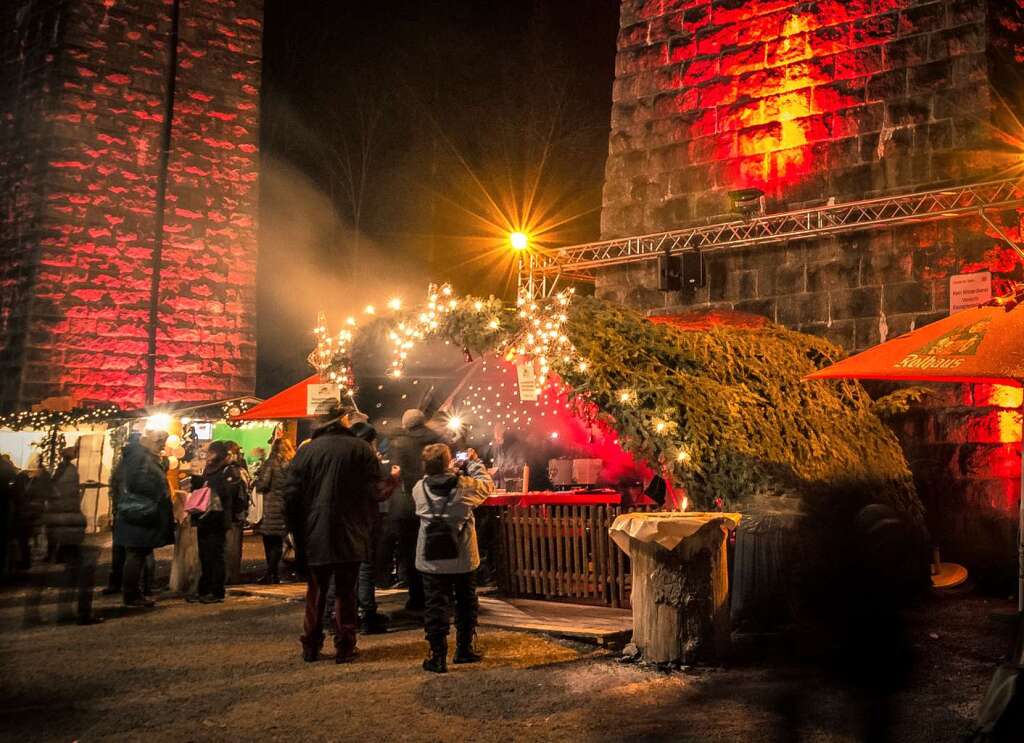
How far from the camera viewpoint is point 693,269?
12.2 metres

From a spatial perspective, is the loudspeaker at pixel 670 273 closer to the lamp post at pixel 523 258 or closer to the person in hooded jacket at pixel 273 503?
the lamp post at pixel 523 258

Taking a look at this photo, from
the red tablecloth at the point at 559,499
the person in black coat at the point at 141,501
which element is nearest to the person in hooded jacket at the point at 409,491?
the red tablecloth at the point at 559,499

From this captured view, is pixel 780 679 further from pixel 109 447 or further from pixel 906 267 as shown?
pixel 109 447

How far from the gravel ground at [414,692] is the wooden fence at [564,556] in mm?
1507

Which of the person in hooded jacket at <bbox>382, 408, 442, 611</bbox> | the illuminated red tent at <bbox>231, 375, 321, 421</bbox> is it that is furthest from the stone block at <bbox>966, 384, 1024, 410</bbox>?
the illuminated red tent at <bbox>231, 375, 321, 421</bbox>

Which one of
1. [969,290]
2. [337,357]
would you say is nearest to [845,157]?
[969,290]

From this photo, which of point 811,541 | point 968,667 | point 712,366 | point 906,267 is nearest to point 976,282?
point 906,267

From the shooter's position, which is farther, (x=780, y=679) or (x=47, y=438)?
(x=47, y=438)

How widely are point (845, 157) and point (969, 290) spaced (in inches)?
88.0

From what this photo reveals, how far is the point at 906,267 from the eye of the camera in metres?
10.9

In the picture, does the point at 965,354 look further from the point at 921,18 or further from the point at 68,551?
the point at 68,551

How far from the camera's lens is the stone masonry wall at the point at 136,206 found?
53.2ft

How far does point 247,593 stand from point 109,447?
288 inches

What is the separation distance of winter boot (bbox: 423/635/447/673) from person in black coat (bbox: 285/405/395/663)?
71cm
